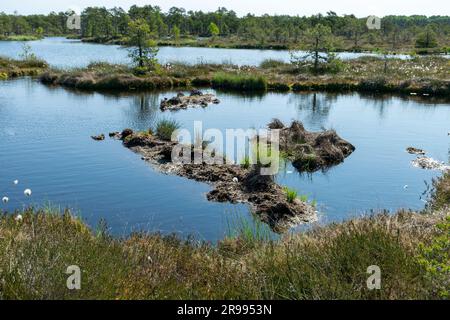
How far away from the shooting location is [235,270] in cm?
823

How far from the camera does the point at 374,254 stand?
7.80 m

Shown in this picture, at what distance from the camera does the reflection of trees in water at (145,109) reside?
28.2 m

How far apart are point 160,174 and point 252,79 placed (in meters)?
26.0

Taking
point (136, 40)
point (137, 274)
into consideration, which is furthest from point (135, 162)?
point (136, 40)

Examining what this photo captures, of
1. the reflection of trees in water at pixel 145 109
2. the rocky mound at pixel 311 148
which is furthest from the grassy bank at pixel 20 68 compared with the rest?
the rocky mound at pixel 311 148

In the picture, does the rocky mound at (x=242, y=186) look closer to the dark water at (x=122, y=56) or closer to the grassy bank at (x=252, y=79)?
the grassy bank at (x=252, y=79)

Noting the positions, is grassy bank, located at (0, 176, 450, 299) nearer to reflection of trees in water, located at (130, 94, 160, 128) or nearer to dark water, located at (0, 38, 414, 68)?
reflection of trees in water, located at (130, 94, 160, 128)

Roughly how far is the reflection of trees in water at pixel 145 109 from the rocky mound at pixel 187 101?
2.39ft

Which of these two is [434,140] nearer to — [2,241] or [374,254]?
[374,254]

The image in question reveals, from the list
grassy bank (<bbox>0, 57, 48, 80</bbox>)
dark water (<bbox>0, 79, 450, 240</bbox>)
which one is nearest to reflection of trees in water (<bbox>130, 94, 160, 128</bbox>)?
dark water (<bbox>0, 79, 450, 240</bbox>)

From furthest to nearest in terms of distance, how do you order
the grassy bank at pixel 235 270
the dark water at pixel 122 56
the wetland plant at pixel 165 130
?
the dark water at pixel 122 56 → the wetland plant at pixel 165 130 → the grassy bank at pixel 235 270

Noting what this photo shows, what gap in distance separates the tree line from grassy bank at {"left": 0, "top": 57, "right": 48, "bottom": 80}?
33669mm

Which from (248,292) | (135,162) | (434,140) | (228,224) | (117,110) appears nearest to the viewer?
(248,292)
